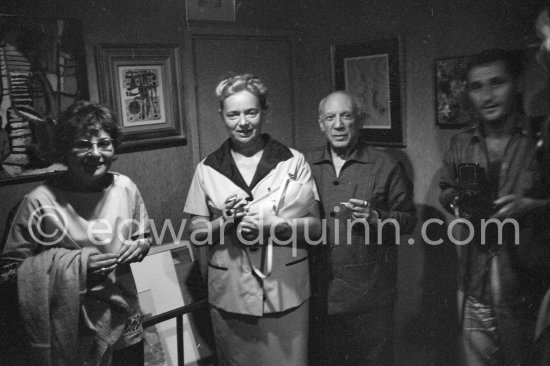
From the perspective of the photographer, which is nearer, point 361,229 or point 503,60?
point 503,60

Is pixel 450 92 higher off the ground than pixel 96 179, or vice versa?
pixel 450 92

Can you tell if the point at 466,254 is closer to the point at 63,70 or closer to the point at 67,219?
the point at 67,219

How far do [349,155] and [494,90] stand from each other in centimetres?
53

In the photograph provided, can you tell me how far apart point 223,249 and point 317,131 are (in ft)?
3.63

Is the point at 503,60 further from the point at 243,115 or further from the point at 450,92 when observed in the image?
the point at 243,115

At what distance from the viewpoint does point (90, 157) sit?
1.44 meters

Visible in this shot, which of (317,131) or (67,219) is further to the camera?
(317,131)

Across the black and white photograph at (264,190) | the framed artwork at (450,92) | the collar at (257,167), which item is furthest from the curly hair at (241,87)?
the framed artwork at (450,92)

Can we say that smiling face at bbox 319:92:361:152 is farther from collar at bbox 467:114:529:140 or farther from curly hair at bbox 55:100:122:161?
curly hair at bbox 55:100:122:161

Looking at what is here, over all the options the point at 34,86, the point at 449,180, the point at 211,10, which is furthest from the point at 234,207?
the point at 211,10

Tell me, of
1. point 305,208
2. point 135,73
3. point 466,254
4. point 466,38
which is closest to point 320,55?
point 466,38

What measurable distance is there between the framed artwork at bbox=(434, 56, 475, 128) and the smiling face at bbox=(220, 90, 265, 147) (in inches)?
31.6

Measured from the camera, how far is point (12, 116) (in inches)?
67.2
